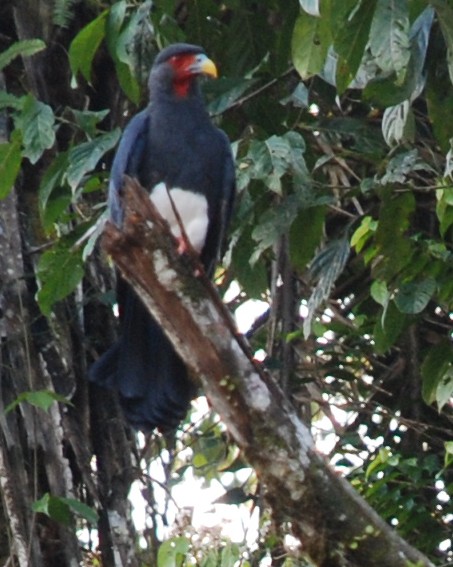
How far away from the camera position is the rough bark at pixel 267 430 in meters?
2.68

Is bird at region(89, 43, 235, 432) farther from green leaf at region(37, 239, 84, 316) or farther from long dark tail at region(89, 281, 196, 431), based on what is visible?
green leaf at region(37, 239, 84, 316)

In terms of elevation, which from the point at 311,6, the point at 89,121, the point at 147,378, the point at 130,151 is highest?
the point at 130,151

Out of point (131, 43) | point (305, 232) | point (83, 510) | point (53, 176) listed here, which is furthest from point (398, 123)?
point (83, 510)

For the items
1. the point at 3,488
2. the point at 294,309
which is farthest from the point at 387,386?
the point at 3,488

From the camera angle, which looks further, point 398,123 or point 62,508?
point 62,508

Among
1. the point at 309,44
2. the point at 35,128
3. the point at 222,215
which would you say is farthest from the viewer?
the point at 222,215

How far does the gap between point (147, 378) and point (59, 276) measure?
1.23ft

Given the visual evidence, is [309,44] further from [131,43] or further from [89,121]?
[89,121]

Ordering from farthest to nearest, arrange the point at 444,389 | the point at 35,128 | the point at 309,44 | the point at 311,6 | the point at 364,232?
the point at 444,389 < the point at 364,232 < the point at 35,128 < the point at 309,44 < the point at 311,6

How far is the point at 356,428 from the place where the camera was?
483cm

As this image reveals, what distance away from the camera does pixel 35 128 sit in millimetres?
3457

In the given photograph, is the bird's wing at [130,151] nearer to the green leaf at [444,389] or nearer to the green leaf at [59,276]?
the green leaf at [59,276]

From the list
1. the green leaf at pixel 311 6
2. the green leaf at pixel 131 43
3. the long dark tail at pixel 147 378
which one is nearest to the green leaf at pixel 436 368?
the long dark tail at pixel 147 378

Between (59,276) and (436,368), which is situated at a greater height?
(59,276)
